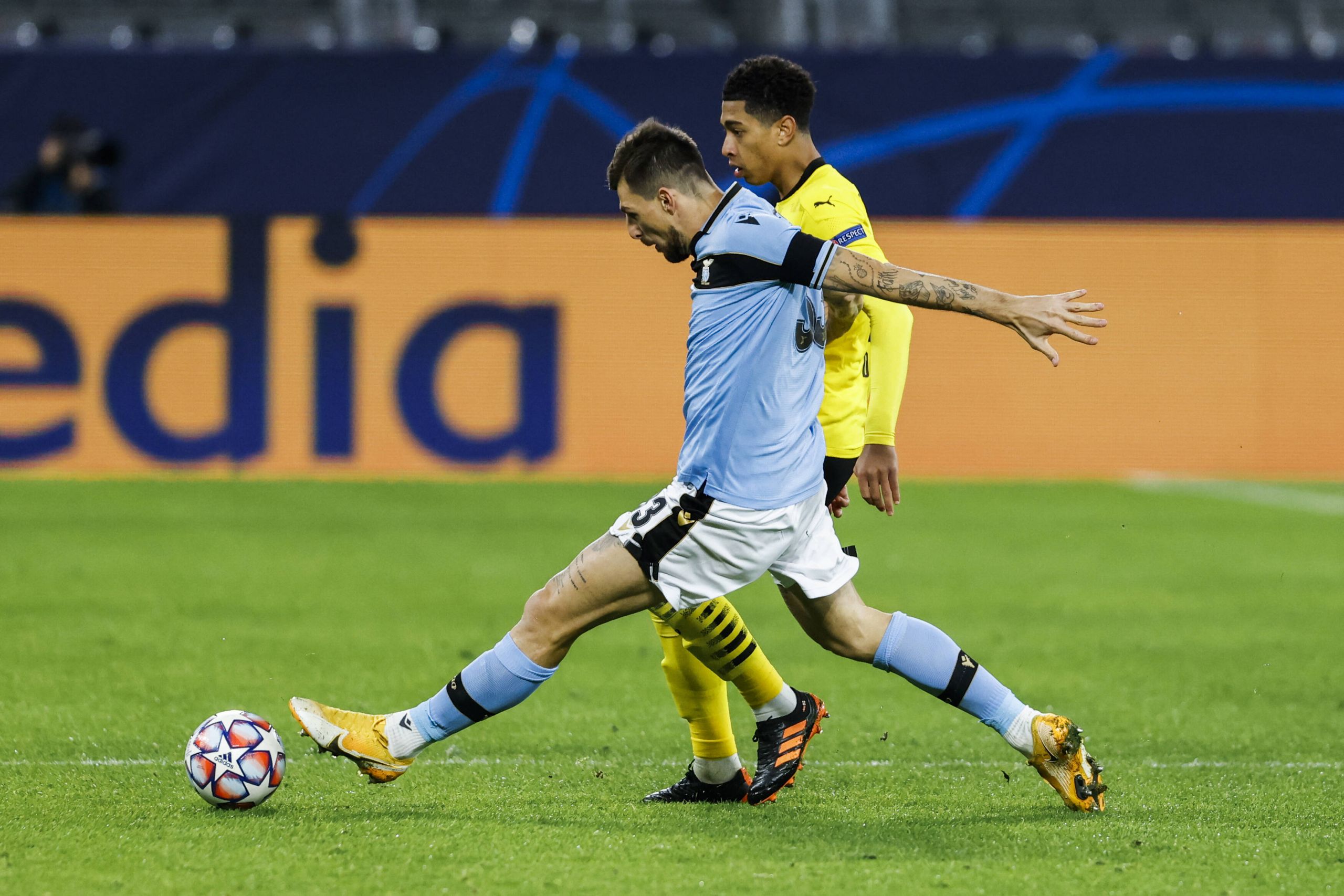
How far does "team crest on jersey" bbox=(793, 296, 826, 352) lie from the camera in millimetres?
4238

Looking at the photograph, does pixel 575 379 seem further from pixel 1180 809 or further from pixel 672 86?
pixel 1180 809

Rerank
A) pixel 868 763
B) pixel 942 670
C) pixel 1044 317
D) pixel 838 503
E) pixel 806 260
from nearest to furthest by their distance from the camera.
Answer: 1. pixel 1044 317
2. pixel 806 260
3. pixel 942 670
4. pixel 838 503
5. pixel 868 763

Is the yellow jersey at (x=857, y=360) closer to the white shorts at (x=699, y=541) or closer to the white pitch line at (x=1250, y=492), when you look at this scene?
the white shorts at (x=699, y=541)

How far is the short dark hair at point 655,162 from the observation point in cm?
417

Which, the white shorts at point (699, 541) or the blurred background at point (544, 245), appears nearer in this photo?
the white shorts at point (699, 541)

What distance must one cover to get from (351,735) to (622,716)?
169 cm

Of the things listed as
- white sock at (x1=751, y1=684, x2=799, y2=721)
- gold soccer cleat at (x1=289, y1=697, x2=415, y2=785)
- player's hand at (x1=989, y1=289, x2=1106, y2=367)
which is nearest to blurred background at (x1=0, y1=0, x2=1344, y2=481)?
white sock at (x1=751, y1=684, x2=799, y2=721)

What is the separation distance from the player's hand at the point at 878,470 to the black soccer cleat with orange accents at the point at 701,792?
0.85 metres

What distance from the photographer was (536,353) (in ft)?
48.2

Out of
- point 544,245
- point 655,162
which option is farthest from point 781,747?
point 544,245

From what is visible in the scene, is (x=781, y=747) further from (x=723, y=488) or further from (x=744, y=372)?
(x=744, y=372)

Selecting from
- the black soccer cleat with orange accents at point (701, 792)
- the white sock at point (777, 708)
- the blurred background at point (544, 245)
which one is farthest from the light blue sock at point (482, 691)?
the blurred background at point (544, 245)

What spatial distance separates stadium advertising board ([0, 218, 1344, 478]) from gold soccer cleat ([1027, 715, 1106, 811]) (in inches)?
408

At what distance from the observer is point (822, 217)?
446 centimetres
